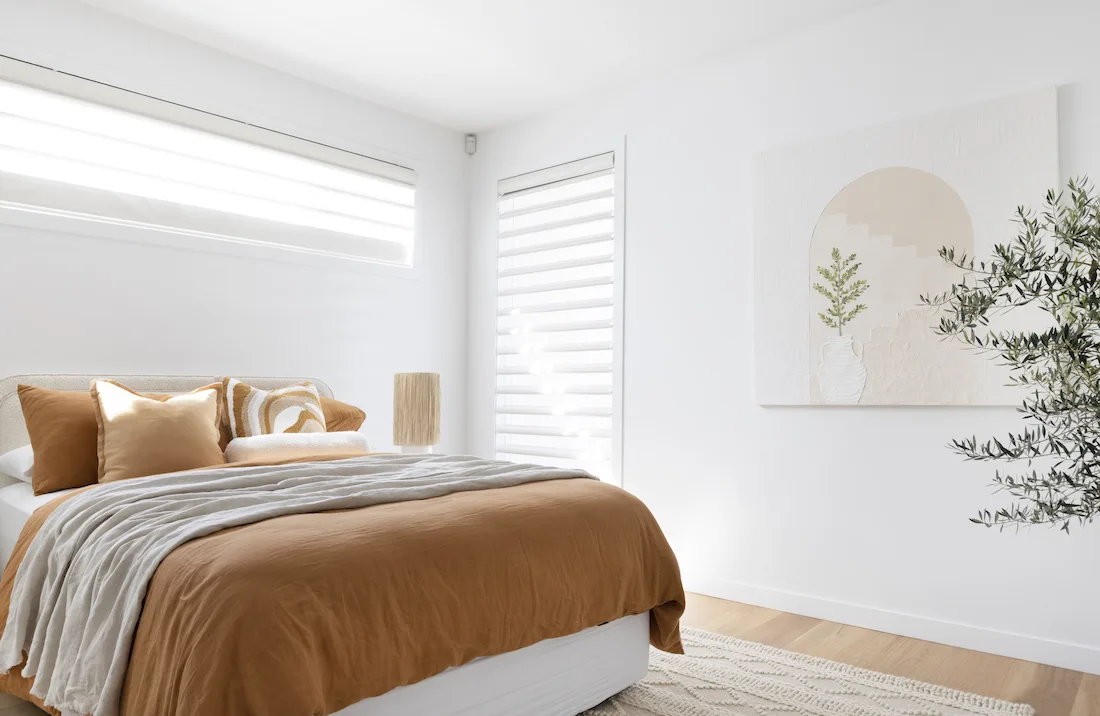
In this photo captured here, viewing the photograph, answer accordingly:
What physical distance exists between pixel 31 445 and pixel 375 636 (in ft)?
6.77

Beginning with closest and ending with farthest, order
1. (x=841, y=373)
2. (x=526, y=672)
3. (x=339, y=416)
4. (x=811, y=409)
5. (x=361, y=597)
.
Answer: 1. (x=361, y=597)
2. (x=526, y=672)
3. (x=841, y=373)
4. (x=811, y=409)
5. (x=339, y=416)

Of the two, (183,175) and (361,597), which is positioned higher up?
(183,175)

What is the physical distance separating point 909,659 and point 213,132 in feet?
12.7

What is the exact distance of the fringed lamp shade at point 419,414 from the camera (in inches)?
160

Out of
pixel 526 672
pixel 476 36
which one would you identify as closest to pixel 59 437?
pixel 526 672

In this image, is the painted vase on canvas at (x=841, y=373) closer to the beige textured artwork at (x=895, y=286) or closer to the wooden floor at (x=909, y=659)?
the beige textured artwork at (x=895, y=286)

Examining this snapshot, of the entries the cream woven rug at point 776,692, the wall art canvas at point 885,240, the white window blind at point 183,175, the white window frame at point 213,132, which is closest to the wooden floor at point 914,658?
the cream woven rug at point 776,692

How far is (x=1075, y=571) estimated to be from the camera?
279 cm

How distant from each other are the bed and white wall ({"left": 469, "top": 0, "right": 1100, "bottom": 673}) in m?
1.21

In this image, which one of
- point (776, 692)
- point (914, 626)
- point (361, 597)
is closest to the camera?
point (361, 597)

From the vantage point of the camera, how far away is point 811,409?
137 inches

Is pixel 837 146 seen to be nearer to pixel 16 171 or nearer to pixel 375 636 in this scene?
pixel 375 636

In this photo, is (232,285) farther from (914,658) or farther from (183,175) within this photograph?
(914,658)

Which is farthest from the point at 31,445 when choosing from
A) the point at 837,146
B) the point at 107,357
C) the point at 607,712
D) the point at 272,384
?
the point at 837,146
